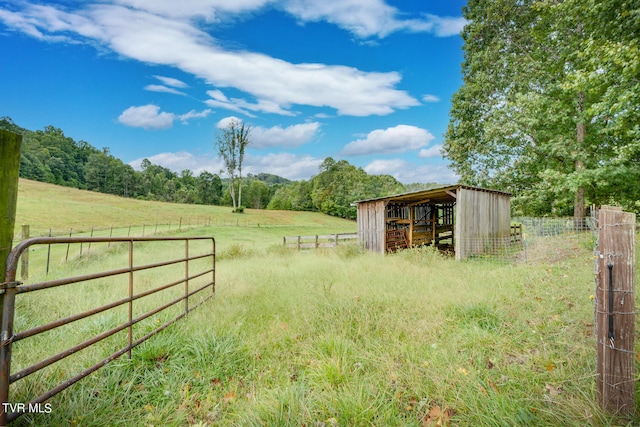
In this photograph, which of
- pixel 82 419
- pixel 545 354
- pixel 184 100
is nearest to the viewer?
pixel 82 419

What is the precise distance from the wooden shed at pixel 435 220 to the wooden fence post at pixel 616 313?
368 inches

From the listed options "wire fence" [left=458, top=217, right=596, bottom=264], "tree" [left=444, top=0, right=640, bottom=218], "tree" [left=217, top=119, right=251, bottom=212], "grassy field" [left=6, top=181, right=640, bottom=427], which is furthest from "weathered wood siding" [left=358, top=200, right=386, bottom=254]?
"tree" [left=217, top=119, right=251, bottom=212]

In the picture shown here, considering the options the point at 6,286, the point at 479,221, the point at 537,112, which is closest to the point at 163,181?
the point at 479,221

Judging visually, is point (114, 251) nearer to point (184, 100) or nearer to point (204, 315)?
point (204, 315)

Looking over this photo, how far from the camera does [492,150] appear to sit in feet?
57.1

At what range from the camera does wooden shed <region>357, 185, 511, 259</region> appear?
11.3 meters

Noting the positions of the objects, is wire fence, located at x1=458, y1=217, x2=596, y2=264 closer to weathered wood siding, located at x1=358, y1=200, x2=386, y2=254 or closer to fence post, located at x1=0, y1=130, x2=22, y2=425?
weathered wood siding, located at x1=358, y1=200, x2=386, y2=254

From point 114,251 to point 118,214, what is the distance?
22635 millimetres

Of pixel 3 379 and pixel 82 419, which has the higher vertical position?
pixel 3 379

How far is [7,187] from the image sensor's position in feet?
6.18

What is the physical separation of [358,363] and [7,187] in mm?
3116

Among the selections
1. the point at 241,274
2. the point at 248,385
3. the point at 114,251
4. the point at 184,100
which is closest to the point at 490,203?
the point at 241,274

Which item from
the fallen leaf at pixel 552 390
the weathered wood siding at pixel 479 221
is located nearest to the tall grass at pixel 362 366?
the fallen leaf at pixel 552 390

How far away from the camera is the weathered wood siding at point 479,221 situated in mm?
11117
